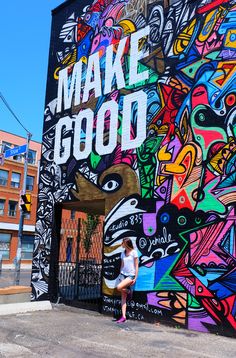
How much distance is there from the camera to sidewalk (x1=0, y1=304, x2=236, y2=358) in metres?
6.19

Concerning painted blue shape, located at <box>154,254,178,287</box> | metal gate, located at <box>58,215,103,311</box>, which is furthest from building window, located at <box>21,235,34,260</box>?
painted blue shape, located at <box>154,254,178,287</box>

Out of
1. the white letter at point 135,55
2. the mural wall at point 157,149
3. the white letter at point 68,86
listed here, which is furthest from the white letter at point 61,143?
the white letter at point 135,55

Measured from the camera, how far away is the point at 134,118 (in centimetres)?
996

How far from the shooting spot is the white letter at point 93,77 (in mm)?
11234

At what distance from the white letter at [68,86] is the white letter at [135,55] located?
2048 millimetres

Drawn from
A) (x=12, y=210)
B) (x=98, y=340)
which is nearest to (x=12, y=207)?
(x=12, y=210)

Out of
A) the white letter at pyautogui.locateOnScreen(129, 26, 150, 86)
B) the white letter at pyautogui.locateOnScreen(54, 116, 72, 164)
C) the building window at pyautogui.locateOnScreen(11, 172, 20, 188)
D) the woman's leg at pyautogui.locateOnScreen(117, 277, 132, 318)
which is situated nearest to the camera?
the woman's leg at pyautogui.locateOnScreen(117, 277, 132, 318)

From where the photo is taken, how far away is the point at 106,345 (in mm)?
6684

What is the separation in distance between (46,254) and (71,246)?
2.40 ft

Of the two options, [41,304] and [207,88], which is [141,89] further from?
[41,304]

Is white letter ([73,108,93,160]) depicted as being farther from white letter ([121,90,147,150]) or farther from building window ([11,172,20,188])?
building window ([11,172,20,188])

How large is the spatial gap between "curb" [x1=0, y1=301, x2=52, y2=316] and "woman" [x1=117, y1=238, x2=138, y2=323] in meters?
2.16

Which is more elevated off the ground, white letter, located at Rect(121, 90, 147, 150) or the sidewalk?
white letter, located at Rect(121, 90, 147, 150)

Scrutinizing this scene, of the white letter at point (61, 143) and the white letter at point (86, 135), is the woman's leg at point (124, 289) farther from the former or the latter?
the white letter at point (61, 143)
